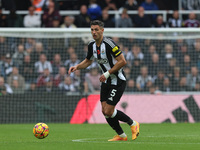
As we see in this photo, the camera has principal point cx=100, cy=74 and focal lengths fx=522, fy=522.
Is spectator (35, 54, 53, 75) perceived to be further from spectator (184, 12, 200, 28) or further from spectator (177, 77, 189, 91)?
spectator (184, 12, 200, 28)

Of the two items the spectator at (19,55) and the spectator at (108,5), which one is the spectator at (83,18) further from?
the spectator at (19,55)

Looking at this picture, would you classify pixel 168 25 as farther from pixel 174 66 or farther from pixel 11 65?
pixel 11 65

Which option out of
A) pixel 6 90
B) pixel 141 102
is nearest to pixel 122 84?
pixel 141 102

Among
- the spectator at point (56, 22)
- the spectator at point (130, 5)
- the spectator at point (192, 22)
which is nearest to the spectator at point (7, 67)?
the spectator at point (56, 22)

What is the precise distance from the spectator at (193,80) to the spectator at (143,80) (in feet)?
4.10

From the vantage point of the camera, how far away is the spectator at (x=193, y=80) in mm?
16500

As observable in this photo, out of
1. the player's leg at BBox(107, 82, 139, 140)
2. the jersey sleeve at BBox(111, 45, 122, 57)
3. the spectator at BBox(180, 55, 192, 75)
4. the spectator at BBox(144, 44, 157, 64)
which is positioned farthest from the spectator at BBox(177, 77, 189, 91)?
the jersey sleeve at BBox(111, 45, 122, 57)

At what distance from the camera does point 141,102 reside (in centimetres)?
1644

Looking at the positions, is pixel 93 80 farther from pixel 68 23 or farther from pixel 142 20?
pixel 142 20

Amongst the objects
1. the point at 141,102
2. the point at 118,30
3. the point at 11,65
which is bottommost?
the point at 141,102

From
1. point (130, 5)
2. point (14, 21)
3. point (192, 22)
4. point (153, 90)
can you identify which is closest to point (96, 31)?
point (153, 90)

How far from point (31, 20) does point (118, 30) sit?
396cm

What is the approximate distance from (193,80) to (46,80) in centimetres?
472

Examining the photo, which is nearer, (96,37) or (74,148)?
(74,148)
